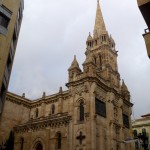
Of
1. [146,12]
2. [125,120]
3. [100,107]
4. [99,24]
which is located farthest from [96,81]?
[146,12]

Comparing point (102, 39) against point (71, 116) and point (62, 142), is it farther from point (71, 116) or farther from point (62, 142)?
point (62, 142)

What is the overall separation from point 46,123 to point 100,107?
27.4ft

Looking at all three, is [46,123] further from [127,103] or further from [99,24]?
[99,24]

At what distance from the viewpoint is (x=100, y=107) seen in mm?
35406

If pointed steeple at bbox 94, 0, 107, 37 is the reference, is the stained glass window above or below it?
below

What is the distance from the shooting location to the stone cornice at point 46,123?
113 feet

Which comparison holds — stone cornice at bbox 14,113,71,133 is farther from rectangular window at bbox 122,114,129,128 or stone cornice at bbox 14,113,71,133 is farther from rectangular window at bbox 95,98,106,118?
rectangular window at bbox 122,114,129,128

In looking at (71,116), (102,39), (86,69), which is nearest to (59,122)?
(71,116)

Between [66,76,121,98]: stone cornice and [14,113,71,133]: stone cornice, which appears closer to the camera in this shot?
[14,113,71,133]: stone cornice

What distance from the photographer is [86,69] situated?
36188 mm

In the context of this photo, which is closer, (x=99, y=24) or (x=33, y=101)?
(x=33, y=101)

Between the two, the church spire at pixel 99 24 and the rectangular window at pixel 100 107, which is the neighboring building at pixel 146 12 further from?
the church spire at pixel 99 24

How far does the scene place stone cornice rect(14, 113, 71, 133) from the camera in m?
34.4

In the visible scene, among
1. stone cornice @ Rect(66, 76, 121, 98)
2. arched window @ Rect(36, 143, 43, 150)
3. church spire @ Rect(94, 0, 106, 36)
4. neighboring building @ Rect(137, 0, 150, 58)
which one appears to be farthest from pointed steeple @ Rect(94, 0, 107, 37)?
neighboring building @ Rect(137, 0, 150, 58)
